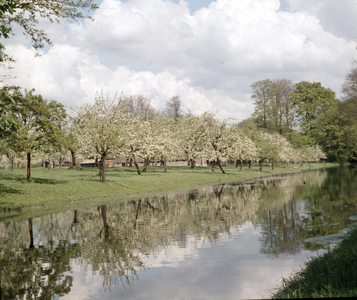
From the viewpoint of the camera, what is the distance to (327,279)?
717 cm

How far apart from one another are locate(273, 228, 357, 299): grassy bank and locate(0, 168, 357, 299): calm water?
687 millimetres

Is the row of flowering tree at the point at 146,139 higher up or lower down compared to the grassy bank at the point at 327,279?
higher up

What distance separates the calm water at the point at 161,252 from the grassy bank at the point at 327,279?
0.69 meters

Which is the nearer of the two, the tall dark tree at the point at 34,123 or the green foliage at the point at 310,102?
the tall dark tree at the point at 34,123

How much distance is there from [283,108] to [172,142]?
56.2 m

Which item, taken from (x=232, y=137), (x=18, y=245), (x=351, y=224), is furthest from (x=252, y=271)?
(x=232, y=137)

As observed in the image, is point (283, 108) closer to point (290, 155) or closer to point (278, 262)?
point (290, 155)

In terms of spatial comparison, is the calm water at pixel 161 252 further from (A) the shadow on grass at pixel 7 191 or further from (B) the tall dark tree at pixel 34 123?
(B) the tall dark tree at pixel 34 123

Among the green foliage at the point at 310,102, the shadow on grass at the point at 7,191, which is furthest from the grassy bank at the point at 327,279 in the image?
the green foliage at the point at 310,102

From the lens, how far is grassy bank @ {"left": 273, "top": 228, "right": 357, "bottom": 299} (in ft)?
20.5

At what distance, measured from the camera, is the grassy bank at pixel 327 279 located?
6.25 meters

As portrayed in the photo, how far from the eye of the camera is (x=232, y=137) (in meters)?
64.3

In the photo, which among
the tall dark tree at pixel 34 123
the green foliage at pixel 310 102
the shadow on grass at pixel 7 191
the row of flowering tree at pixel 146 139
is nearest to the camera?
the shadow on grass at pixel 7 191

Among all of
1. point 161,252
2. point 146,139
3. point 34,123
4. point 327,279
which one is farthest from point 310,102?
point 327,279
